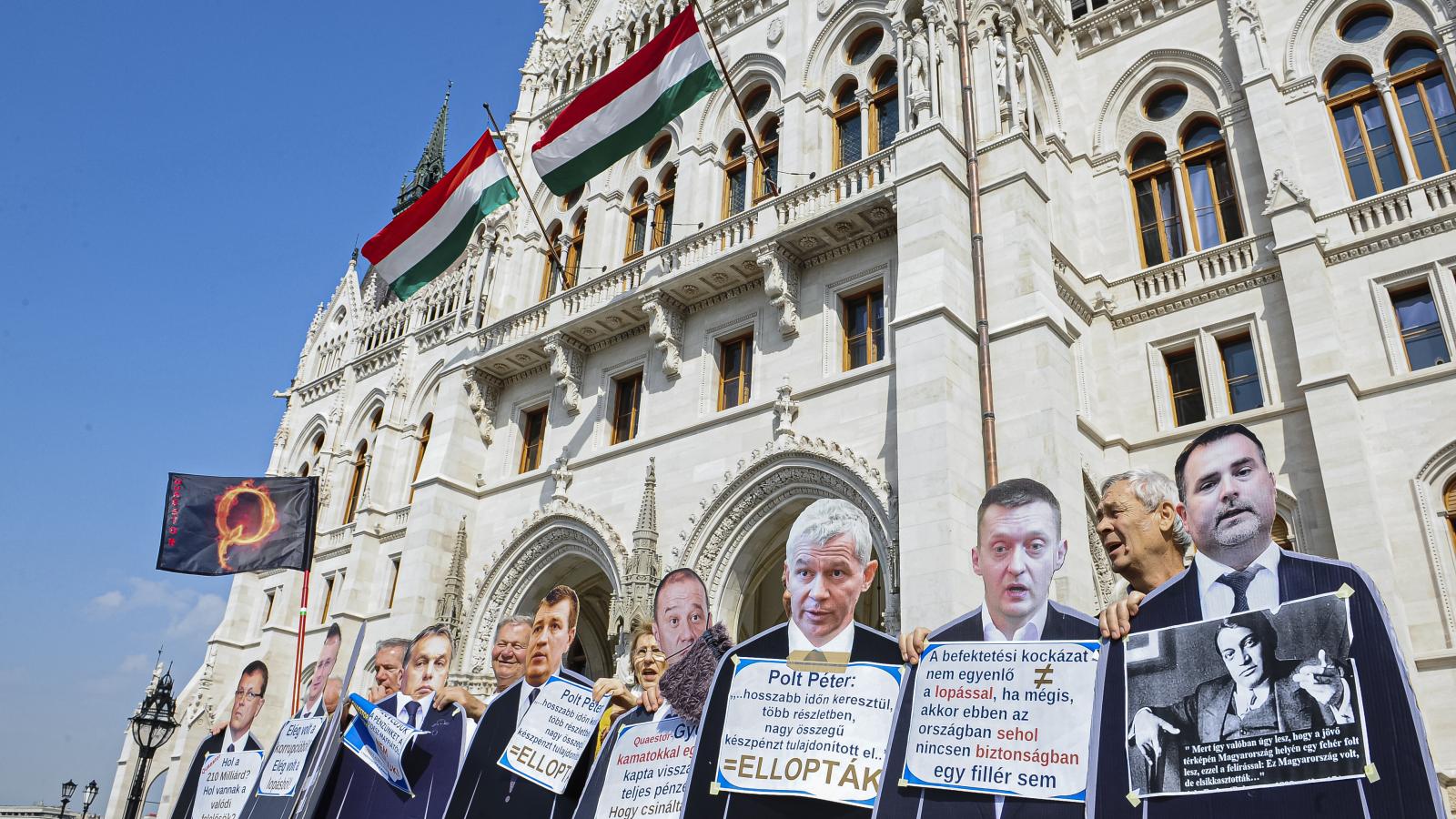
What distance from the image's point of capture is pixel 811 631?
5.75 m

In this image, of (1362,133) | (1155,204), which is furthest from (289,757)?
(1362,133)

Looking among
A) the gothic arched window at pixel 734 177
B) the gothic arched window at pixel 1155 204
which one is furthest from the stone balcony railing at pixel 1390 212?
the gothic arched window at pixel 734 177

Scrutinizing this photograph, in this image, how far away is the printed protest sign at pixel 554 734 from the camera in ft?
22.4

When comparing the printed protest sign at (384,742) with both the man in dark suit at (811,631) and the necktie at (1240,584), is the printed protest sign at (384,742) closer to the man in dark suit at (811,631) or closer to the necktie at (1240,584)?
the man in dark suit at (811,631)

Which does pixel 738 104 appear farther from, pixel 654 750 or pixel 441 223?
pixel 654 750

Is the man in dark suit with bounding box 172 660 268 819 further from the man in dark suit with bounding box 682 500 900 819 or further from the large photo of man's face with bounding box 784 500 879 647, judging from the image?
the large photo of man's face with bounding box 784 500 879 647

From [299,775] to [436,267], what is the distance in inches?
532

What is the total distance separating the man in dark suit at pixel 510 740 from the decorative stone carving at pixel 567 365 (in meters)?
12.4

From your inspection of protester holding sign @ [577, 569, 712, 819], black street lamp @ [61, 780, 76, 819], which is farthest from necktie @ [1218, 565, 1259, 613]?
black street lamp @ [61, 780, 76, 819]

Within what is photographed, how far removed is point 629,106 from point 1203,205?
33.5 feet

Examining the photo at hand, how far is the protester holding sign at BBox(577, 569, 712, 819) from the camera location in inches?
239

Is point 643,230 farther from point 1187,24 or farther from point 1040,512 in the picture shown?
point 1040,512

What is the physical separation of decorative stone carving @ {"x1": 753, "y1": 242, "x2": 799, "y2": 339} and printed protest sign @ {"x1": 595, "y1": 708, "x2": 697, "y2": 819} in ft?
37.1

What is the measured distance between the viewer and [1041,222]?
15961 millimetres
